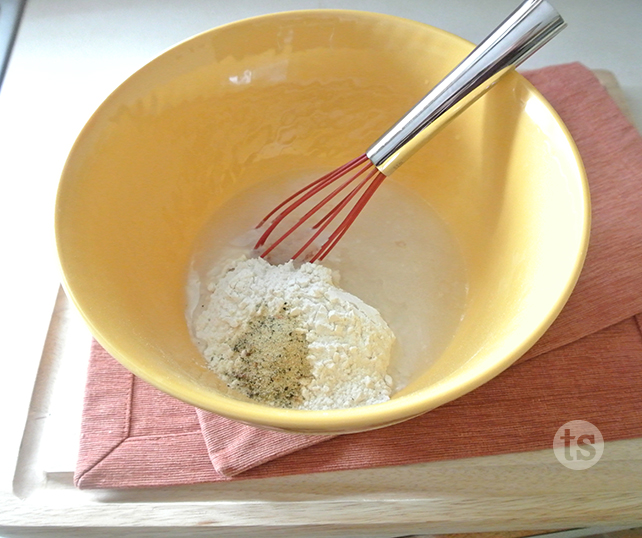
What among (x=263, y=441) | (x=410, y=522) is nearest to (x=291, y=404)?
(x=263, y=441)

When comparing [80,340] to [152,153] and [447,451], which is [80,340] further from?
[447,451]

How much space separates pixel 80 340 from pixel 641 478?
654 millimetres

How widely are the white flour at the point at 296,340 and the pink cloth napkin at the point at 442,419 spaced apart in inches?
1.9

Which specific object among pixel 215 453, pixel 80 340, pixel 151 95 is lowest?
pixel 215 453

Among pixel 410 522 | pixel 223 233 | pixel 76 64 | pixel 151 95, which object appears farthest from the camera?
pixel 76 64

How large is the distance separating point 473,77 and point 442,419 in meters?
0.38

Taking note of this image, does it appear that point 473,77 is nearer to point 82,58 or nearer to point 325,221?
point 325,221

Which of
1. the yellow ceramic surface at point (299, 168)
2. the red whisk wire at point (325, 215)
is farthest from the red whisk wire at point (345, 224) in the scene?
the yellow ceramic surface at point (299, 168)

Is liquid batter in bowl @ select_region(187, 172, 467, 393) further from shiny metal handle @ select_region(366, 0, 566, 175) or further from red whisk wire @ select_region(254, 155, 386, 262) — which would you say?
shiny metal handle @ select_region(366, 0, 566, 175)

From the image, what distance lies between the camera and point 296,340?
0.62m

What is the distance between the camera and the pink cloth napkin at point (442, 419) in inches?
22.6

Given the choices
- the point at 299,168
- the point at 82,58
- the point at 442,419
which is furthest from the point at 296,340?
the point at 82,58

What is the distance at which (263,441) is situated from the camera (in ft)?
1.90

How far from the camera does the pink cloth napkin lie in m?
0.57
